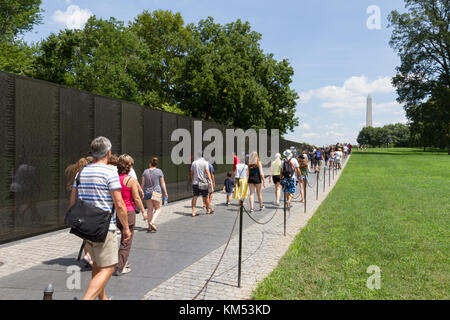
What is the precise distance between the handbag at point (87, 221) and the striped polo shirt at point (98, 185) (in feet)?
0.52

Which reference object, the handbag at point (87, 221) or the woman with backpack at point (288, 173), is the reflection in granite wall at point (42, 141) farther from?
the woman with backpack at point (288, 173)

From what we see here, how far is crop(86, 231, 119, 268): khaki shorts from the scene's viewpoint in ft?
12.3

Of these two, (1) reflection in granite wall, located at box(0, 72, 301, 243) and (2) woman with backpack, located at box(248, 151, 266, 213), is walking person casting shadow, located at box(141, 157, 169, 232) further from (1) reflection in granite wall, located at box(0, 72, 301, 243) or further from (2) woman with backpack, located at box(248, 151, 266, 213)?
(2) woman with backpack, located at box(248, 151, 266, 213)

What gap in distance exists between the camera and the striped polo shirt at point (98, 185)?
3.70 m

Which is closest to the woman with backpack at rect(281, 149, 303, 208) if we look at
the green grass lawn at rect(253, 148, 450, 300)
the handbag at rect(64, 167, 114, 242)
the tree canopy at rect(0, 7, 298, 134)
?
the green grass lawn at rect(253, 148, 450, 300)

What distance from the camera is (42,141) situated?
818 centimetres

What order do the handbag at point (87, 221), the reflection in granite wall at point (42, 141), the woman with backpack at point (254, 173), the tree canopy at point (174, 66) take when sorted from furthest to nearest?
1. the tree canopy at point (174, 66)
2. the woman with backpack at point (254, 173)
3. the reflection in granite wall at point (42, 141)
4. the handbag at point (87, 221)

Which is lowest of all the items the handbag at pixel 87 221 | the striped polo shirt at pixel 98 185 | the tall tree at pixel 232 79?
the handbag at pixel 87 221

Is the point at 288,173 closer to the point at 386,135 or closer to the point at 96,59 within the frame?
the point at 96,59

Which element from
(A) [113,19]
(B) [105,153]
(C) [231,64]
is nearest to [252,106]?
(C) [231,64]

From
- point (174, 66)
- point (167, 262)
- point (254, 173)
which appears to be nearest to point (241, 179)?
point (254, 173)

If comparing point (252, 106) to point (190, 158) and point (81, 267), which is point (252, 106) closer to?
point (190, 158)

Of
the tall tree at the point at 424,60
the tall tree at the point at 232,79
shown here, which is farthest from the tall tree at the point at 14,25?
the tall tree at the point at 424,60
